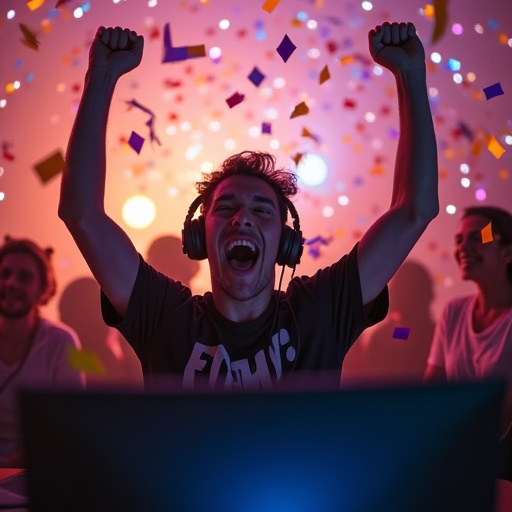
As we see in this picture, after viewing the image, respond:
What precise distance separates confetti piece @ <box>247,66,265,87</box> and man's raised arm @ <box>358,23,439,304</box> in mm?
1291

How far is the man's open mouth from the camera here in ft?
5.76

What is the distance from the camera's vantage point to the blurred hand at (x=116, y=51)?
1.60 metres

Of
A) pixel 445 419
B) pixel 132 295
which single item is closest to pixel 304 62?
pixel 132 295

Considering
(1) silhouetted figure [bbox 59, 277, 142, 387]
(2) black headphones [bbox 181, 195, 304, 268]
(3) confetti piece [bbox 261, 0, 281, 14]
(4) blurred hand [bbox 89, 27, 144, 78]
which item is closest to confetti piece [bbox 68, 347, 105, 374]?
(1) silhouetted figure [bbox 59, 277, 142, 387]

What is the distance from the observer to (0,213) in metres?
2.93

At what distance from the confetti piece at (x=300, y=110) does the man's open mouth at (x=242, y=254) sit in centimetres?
132

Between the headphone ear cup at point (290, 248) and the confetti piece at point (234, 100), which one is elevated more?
the confetti piece at point (234, 100)

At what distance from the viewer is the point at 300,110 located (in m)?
2.93

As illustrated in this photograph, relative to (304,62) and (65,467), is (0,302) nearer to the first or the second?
(304,62)

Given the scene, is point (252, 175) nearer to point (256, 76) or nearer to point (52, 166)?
point (52, 166)

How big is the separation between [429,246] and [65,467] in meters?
2.66

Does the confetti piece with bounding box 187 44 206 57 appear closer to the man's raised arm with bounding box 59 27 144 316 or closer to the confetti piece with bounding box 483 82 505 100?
the man's raised arm with bounding box 59 27 144 316

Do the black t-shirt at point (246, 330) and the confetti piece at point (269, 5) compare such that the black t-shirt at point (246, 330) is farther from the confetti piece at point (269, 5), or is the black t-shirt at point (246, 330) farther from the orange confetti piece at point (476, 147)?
the orange confetti piece at point (476, 147)

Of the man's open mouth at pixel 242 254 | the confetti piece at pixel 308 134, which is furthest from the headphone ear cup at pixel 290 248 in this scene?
the confetti piece at pixel 308 134
